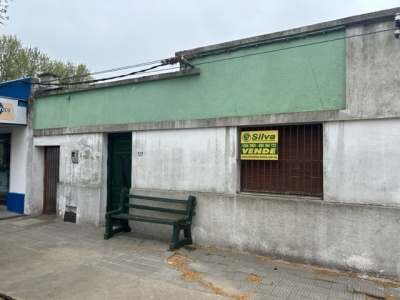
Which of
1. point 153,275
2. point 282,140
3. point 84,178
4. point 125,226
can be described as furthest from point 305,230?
point 84,178

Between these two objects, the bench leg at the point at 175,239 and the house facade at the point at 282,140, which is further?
the bench leg at the point at 175,239

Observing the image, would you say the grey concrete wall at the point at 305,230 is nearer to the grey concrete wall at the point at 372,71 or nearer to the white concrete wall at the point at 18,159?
the grey concrete wall at the point at 372,71

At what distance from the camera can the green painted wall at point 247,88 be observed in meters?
5.10

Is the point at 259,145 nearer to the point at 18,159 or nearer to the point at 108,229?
the point at 108,229

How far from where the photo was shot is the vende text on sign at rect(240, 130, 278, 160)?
5601 mm

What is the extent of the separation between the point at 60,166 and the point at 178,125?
170 inches

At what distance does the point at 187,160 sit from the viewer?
6.44m

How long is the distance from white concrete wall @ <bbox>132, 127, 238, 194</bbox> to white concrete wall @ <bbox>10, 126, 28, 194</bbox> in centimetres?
443

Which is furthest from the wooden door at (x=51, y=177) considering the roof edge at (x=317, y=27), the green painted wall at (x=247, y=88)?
the roof edge at (x=317, y=27)

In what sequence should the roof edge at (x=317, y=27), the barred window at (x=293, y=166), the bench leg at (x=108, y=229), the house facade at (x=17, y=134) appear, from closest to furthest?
the roof edge at (x=317, y=27) → the barred window at (x=293, y=166) → the bench leg at (x=108, y=229) → the house facade at (x=17, y=134)

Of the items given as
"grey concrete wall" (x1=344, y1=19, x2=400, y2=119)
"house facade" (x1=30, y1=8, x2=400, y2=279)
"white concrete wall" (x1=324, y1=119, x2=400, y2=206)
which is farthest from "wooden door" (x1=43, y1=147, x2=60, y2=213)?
"grey concrete wall" (x1=344, y1=19, x2=400, y2=119)

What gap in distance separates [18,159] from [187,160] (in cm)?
631

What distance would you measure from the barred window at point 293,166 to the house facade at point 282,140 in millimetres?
18

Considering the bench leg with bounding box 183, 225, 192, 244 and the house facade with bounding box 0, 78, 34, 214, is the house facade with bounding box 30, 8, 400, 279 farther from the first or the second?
the house facade with bounding box 0, 78, 34, 214
